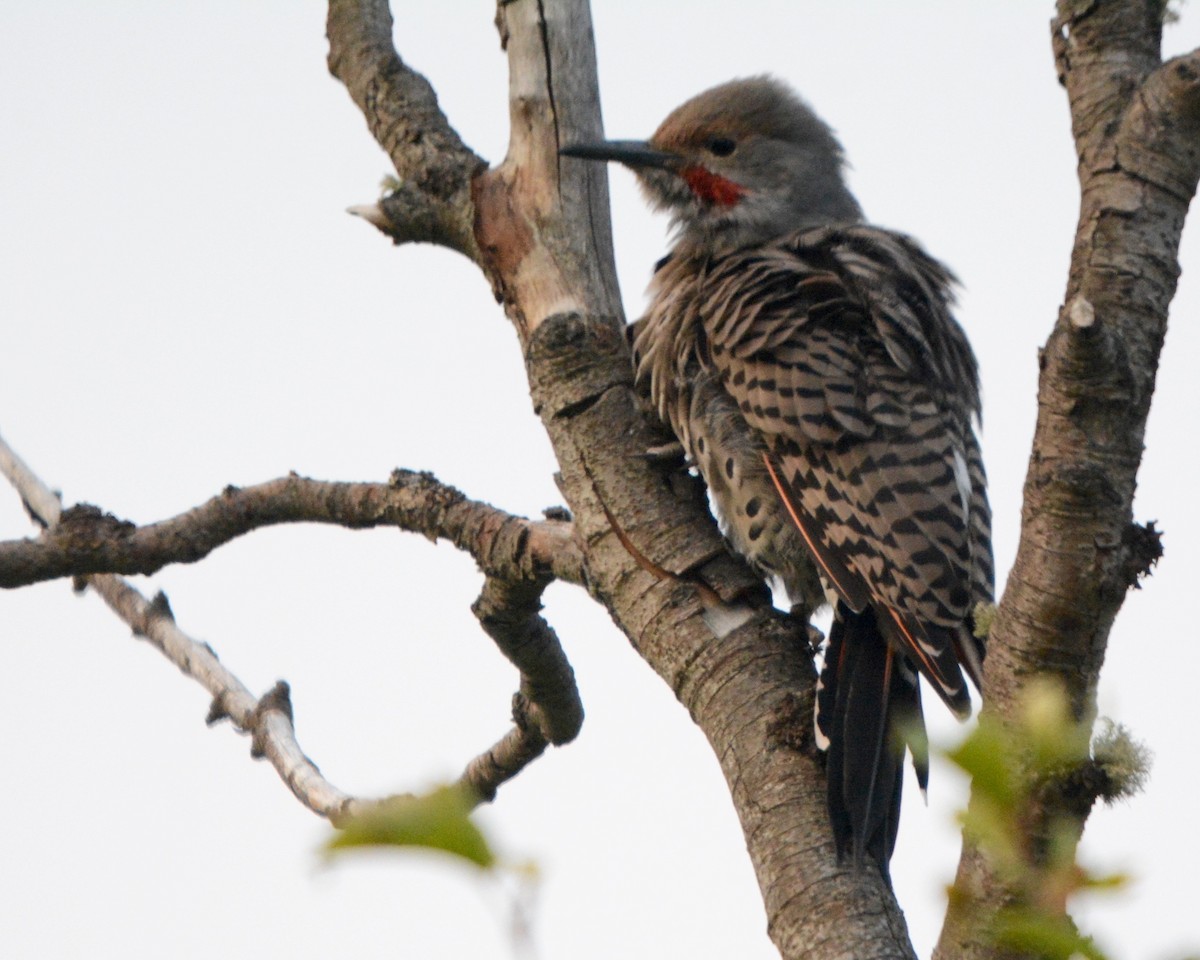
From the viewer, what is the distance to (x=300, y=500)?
367 centimetres

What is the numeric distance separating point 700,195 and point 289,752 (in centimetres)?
219

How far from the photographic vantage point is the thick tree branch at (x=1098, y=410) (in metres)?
1.68

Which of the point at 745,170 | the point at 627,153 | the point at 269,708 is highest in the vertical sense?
the point at 745,170

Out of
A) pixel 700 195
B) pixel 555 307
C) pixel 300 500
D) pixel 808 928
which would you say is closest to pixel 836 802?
pixel 808 928

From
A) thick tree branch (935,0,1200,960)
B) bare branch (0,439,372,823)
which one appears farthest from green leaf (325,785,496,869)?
bare branch (0,439,372,823)

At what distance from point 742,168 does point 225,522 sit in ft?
6.52

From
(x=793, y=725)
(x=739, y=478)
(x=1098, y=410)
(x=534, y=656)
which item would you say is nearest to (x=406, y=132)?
(x=739, y=478)

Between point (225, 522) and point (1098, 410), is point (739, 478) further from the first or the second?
point (1098, 410)

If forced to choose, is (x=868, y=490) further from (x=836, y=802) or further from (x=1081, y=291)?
(x=1081, y=291)

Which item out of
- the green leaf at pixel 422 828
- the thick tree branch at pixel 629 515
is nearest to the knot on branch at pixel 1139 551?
the thick tree branch at pixel 629 515

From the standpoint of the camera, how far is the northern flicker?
2.94m

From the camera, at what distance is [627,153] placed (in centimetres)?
406

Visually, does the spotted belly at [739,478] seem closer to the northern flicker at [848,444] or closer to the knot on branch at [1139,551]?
the northern flicker at [848,444]

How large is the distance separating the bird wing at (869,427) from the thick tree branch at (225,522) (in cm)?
74
